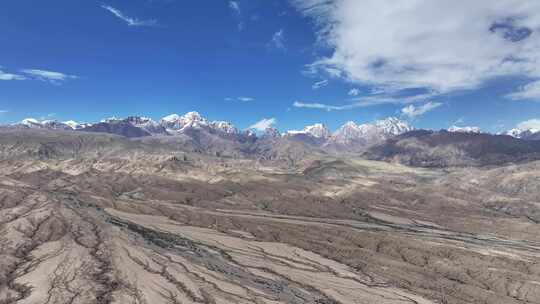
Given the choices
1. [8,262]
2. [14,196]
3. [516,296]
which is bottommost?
[516,296]

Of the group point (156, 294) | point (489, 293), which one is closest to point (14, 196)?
point (156, 294)

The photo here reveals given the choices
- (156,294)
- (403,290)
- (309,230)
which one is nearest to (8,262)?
(156,294)

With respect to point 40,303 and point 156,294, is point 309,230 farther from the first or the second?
point 40,303

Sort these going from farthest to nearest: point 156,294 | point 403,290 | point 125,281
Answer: point 403,290 < point 125,281 < point 156,294

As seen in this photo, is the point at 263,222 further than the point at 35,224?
Yes

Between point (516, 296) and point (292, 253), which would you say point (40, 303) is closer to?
point (292, 253)

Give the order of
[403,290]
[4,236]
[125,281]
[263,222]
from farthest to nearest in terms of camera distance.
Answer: [263,222], [4,236], [403,290], [125,281]

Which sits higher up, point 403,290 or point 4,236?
point 4,236

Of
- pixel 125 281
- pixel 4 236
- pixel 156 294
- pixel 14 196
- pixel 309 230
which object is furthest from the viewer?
pixel 14 196

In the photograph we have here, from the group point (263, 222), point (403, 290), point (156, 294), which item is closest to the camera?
point (156, 294)
